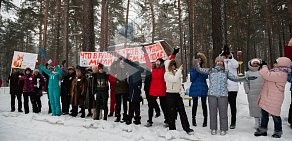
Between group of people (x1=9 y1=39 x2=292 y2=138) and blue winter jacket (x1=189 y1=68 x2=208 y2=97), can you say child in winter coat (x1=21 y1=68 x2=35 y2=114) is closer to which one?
group of people (x1=9 y1=39 x2=292 y2=138)

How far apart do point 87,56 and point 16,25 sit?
3133 cm

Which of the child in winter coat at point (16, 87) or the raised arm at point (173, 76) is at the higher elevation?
the raised arm at point (173, 76)

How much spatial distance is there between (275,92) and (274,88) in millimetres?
95

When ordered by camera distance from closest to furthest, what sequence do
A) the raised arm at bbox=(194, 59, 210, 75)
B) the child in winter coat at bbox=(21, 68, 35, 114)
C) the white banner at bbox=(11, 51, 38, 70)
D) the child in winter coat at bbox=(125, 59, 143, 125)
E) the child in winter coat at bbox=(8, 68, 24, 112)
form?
the raised arm at bbox=(194, 59, 210, 75), the child in winter coat at bbox=(125, 59, 143, 125), the child in winter coat at bbox=(21, 68, 35, 114), the child in winter coat at bbox=(8, 68, 24, 112), the white banner at bbox=(11, 51, 38, 70)

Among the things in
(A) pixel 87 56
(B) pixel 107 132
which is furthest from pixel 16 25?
(B) pixel 107 132

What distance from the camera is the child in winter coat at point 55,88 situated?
32.8ft

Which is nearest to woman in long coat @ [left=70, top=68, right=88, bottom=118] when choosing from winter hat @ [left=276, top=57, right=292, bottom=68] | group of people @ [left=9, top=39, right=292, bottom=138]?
group of people @ [left=9, top=39, right=292, bottom=138]

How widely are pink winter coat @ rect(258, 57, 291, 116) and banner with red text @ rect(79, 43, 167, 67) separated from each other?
3992 mm

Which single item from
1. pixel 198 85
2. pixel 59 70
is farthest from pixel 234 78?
pixel 59 70

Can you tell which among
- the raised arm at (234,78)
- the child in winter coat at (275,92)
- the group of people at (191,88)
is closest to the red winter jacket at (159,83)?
the group of people at (191,88)

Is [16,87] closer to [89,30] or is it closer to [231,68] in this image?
[89,30]

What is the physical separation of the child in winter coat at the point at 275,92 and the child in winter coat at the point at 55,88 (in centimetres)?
650

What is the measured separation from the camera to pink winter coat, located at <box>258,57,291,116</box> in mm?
6691

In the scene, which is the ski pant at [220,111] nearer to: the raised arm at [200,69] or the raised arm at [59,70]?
the raised arm at [200,69]
